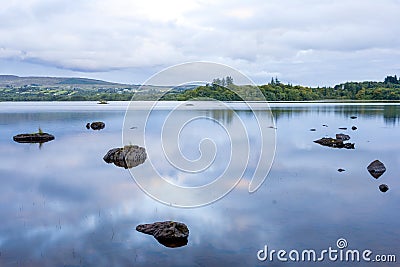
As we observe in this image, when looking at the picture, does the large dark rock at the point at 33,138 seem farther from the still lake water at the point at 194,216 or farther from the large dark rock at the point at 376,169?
the large dark rock at the point at 376,169

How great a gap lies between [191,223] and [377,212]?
6.23 metres

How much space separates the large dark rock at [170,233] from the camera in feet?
33.6

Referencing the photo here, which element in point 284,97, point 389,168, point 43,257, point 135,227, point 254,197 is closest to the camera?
point 43,257

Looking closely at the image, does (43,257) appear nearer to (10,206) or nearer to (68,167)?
(10,206)

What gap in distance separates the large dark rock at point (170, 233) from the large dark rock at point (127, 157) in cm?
1069

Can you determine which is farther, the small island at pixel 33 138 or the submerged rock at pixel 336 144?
the small island at pixel 33 138

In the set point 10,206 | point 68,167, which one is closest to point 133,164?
point 68,167

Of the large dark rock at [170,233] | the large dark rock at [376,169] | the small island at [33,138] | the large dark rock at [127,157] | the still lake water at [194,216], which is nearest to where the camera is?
the still lake water at [194,216]

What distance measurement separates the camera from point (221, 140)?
1210 inches

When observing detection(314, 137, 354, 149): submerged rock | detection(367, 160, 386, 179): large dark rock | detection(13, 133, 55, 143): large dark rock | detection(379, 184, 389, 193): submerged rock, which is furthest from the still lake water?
detection(13, 133, 55, 143): large dark rock

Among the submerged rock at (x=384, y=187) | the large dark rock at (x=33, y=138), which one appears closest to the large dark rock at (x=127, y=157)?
the submerged rock at (x=384, y=187)

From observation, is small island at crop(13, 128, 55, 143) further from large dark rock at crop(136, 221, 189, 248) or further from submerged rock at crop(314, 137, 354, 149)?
large dark rock at crop(136, 221, 189, 248)

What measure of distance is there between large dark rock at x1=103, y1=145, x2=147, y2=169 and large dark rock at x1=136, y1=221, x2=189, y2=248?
35.1 ft

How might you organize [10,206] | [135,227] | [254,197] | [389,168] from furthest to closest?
[389,168] < [254,197] < [10,206] < [135,227]
